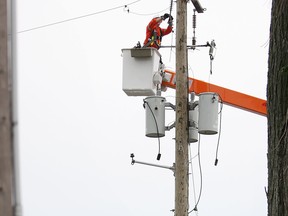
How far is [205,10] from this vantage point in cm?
1350

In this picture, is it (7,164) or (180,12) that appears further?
(180,12)

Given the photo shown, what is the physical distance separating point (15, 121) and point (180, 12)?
30.7 feet

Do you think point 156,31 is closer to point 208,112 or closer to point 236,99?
point 236,99

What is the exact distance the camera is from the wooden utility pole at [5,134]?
3.17 m

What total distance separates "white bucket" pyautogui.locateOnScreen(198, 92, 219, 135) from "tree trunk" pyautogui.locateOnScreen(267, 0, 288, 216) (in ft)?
18.5

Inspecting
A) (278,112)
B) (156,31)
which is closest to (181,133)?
(156,31)

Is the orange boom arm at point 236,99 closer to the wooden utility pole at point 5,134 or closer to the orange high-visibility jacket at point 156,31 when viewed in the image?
the orange high-visibility jacket at point 156,31

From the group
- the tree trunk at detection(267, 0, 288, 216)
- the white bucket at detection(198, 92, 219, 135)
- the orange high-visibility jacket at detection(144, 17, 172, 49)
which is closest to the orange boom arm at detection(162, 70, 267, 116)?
the orange high-visibility jacket at detection(144, 17, 172, 49)

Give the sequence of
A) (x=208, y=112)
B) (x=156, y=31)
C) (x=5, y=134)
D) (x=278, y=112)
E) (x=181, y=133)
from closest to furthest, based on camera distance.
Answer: (x=5, y=134), (x=278, y=112), (x=208, y=112), (x=181, y=133), (x=156, y=31)

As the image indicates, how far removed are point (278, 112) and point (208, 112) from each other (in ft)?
19.2

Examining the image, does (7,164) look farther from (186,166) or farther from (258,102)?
A: (258,102)

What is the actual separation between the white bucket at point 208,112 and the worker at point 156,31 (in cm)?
218

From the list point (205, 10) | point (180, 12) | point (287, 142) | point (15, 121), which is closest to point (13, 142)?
point (15, 121)

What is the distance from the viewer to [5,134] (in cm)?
321
